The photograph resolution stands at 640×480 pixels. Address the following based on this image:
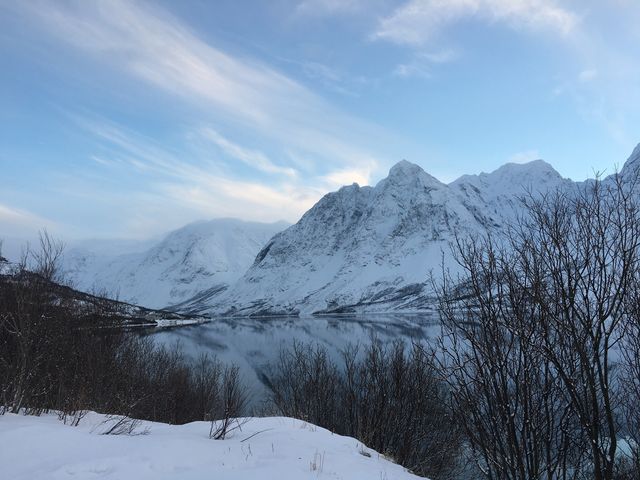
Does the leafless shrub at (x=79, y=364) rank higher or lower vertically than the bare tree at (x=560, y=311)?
lower

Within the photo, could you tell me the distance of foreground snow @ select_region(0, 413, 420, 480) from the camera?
664 centimetres

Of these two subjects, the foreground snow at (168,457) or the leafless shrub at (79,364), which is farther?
the leafless shrub at (79,364)

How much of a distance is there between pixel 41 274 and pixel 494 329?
17.3 meters

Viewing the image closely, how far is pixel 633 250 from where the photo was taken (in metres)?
6.79

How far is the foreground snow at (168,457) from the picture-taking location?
6.64 metres

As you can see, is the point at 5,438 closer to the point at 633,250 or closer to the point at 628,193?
the point at 633,250

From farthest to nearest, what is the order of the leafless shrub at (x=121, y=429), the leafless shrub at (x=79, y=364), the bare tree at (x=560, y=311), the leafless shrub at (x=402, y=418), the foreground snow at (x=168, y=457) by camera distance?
the leafless shrub at (x=402, y=418), the leafless shrub at (x=79, y=364), the leafless shrub at (x=121, y=429), the bare tree at (x=560, y=311), the foreground snow at (x=168, y=457)

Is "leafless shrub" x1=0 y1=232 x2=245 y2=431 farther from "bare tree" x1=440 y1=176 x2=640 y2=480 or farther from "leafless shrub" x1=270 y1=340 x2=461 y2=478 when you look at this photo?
"bare tree" x1=440 y1=176 x2=640 y2=480

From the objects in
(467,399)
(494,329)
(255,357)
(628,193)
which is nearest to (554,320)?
(494,329)

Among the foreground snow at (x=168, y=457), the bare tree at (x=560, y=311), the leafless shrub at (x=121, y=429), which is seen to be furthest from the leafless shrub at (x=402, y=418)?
the bare tree at (x=560, y=311)

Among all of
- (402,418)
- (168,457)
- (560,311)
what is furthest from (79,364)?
(560,311)

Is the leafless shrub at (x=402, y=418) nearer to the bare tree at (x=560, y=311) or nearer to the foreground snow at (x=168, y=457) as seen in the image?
the foreground snow at (x=168, y=457)

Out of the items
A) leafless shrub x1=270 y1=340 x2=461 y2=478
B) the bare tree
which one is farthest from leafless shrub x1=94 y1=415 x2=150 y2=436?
leafless shrub x1=270 y1=340 x2=461 y2=478

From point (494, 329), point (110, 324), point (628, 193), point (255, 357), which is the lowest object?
point (255, 357)
